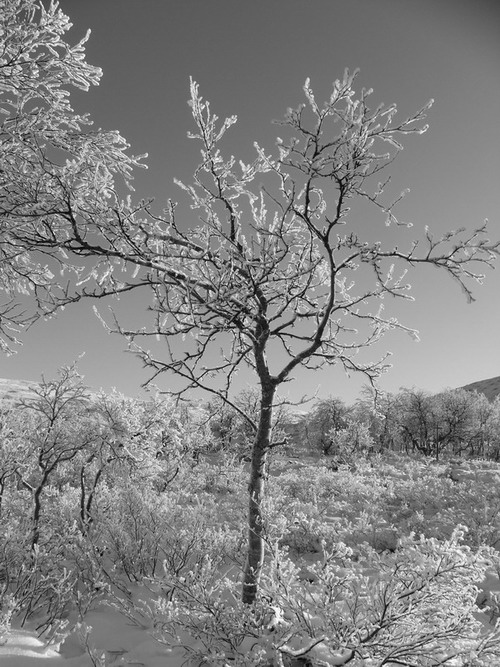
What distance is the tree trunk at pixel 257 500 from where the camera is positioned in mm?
4238

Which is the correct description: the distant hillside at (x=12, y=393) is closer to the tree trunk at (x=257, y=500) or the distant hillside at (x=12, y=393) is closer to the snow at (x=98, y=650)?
the snow at (x=98, y=650)

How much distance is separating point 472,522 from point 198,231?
1042cm

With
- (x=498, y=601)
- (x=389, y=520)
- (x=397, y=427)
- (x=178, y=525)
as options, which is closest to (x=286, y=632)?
(x=498, y=601)

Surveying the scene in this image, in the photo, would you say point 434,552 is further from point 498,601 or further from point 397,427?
point 397,427

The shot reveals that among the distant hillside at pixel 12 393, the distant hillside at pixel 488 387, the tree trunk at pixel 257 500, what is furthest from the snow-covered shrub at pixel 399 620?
the distant hillside at pixel 488 387

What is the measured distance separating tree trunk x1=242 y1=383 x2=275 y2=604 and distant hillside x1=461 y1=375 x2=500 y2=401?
84.8 m

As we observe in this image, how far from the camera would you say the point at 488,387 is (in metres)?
83.1

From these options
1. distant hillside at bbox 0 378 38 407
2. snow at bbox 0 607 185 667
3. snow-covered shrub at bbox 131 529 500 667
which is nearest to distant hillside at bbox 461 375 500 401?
snow-covered shrub at bbox 131 529 500 667

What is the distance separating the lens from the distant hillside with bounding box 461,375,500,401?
75581 mm

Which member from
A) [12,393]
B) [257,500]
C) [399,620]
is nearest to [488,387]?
[257,500]

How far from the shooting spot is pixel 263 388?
4.75 metres

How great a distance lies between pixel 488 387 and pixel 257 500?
3835 inches

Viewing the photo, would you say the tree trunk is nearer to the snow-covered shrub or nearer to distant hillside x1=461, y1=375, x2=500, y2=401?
the snow-covered shrub

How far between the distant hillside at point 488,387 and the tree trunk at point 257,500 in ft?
278
